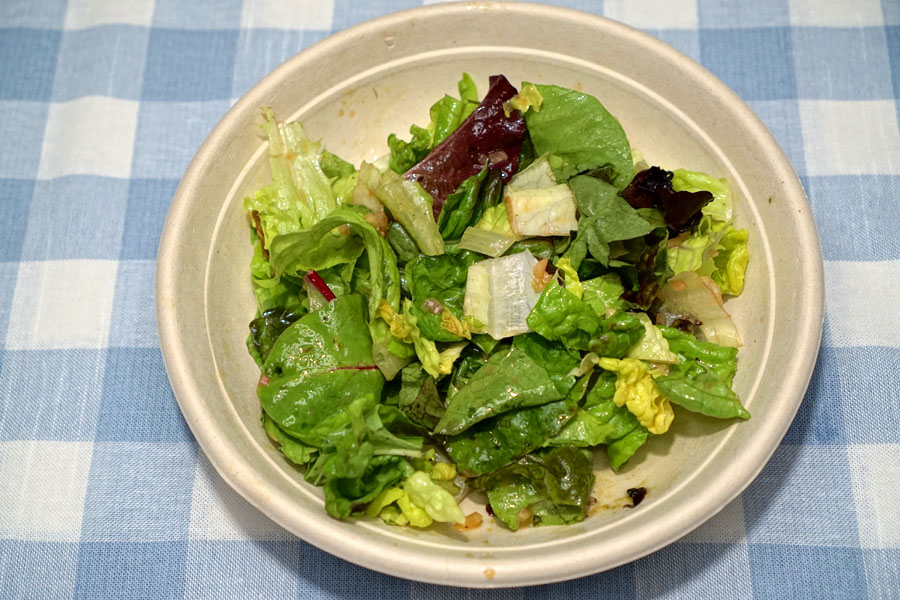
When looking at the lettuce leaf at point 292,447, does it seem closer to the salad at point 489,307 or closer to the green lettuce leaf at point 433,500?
the salad at point 489,307

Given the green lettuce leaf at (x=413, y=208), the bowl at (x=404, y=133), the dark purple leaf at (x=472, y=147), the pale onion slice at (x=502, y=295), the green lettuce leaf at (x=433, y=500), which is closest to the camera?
the bowl at (x=404, y=133)

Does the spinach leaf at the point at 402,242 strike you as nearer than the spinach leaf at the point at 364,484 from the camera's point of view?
No

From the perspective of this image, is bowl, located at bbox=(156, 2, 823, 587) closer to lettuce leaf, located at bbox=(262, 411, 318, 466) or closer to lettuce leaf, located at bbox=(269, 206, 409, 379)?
lettuce leaf, located at bbox=(262, 411, 318, 466)

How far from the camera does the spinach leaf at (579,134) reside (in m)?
2.42

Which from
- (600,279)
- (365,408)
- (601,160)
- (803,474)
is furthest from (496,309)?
(803,474)

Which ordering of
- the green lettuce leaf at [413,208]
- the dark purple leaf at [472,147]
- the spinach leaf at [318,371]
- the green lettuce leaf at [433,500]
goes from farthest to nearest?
the dark purple leaf at [472,147], the green lettuce leaf at [413,208], the spinach leaf at [318,371], the green lettuce leaf at [433,500]

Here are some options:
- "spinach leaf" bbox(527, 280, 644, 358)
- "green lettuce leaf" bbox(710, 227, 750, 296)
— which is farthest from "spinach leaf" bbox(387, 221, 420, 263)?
"green lettuce leaf" bbox(710, 227, 750, 296)

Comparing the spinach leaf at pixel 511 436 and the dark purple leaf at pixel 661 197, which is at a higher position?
the dark purple leaf at pixel 661 197

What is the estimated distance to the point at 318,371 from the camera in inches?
84.6

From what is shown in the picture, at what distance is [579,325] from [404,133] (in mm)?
1152

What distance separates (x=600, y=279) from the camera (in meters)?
2.30

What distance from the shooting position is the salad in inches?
82.3

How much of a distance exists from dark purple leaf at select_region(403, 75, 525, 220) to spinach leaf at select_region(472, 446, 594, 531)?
0.95 meters

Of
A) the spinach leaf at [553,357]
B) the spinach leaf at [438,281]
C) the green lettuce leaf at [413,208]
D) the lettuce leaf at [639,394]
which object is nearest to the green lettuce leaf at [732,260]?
the lettuce leaf at [639,394]
